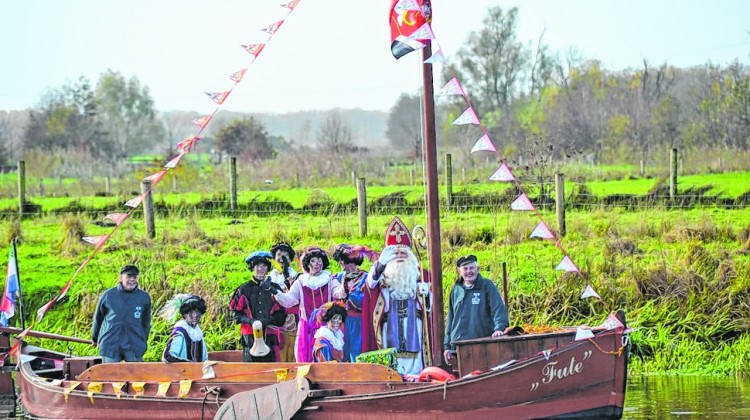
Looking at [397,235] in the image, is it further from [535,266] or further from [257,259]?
[535,266]

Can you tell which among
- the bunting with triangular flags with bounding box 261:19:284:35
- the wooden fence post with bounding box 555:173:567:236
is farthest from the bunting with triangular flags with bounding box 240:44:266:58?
the wooden fence post with bounding box 555:173:567:236

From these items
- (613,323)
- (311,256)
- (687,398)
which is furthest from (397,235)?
(687,398)

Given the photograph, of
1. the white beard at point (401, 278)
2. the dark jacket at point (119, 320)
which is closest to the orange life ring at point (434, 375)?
the white beard at point (401, 278)

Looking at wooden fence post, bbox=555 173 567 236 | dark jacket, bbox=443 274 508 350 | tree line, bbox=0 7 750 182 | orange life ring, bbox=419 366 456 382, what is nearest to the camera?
orange life ring, bbox=419 366 456 382

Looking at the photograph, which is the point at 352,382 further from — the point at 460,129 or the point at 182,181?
the point at 460,129

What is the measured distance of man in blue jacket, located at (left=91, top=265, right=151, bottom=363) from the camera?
1581cm

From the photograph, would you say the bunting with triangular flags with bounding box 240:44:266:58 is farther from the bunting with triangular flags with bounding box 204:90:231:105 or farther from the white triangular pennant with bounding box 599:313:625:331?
the white triangular pennant with bounding box 599:313:625:331

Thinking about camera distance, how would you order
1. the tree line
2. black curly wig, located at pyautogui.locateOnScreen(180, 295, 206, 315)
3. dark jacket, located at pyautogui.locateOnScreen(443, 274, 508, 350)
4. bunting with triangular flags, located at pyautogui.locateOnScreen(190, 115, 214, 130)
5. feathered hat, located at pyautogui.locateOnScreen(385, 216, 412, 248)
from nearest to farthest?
1. dark jacket, located at pyautogui.locateOnScreen(443, 274, 508, 350)
2. black curly wig, located at pyautogui.locateOnScreen(180, 295, 206, 315)
3. bunting with triangular flags, located at pyautogui.locateOnScreen(190, 115, 214, 130)
4. feathered hat, located at pyautogui.locateOnScreen(385, 216, 412, 248)
5. the tree line

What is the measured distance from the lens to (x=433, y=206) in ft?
47.1

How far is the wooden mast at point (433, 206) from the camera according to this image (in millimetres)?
14148

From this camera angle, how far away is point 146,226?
24438 mm

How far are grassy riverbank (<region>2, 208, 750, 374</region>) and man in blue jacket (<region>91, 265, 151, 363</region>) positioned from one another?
13.9ft

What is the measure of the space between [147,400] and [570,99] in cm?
4073

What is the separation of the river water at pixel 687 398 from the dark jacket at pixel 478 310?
1.97 m
